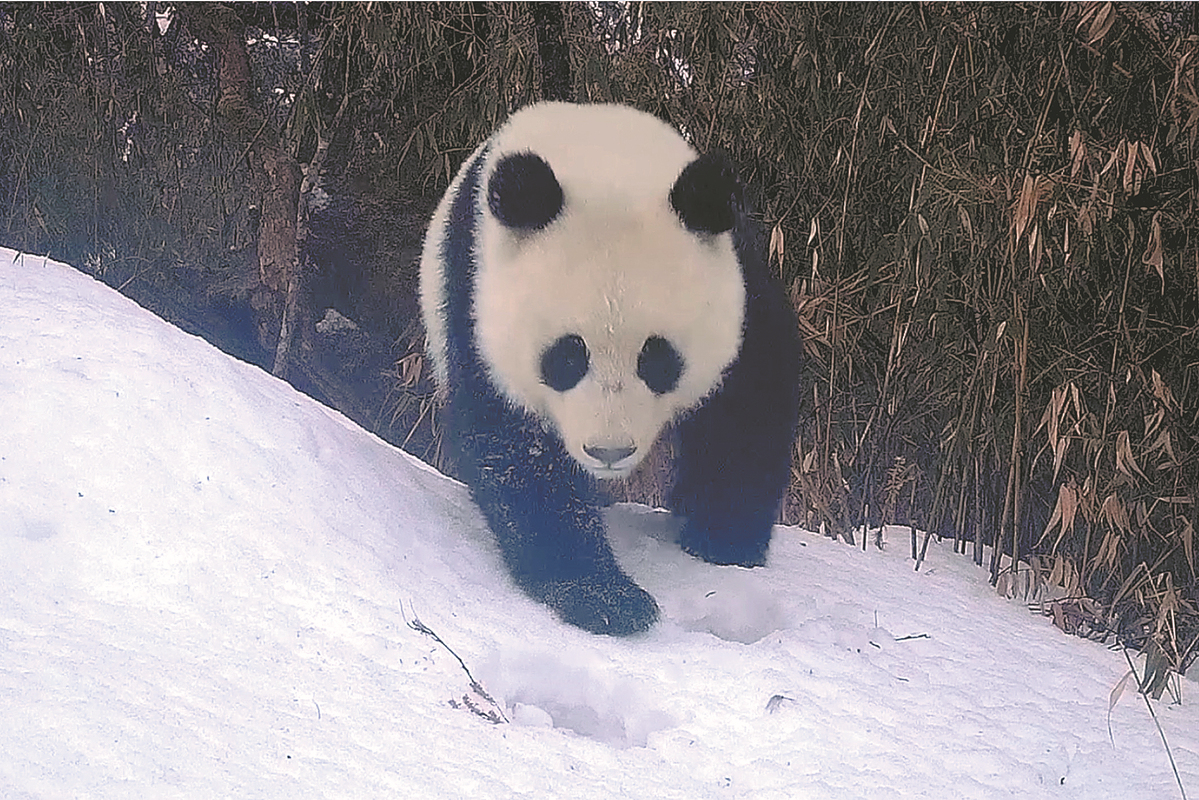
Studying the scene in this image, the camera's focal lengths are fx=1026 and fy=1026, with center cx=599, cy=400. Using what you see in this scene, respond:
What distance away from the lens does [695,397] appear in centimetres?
162

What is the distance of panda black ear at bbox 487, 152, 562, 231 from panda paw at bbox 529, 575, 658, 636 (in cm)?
53

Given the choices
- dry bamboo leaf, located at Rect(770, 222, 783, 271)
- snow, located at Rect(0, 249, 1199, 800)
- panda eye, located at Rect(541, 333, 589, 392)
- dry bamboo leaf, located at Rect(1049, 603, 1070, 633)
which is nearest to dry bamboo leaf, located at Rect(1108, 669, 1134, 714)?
snow, located at Rect(0, 249, 1199, 800)

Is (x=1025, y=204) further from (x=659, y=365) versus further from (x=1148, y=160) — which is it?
(x=659, y=365)

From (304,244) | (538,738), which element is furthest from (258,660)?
(304,244)

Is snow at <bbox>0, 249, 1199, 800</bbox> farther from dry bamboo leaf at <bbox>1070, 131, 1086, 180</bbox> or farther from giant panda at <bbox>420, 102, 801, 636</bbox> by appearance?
dry bamboo leaf at <bbox>1070, 131, 1086, 180</bbox>

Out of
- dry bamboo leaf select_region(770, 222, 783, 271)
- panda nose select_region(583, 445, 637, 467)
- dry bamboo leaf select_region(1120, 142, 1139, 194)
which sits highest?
dry bamboo leaf select_region(1120, 142, 1139, 194)

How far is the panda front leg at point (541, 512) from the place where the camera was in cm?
152

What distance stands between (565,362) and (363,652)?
512 mm

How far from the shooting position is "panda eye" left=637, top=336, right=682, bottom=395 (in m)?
1.46

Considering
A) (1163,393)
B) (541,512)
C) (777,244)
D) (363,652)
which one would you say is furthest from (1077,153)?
(363,652)

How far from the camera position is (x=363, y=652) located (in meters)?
1.13

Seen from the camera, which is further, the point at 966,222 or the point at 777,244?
the point at 777,244

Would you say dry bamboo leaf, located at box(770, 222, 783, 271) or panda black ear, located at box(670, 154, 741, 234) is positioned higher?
panda black ear, located at box(670, 154, 741, 234)

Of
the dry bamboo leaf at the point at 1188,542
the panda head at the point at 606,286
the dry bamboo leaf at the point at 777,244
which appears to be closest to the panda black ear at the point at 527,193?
the panda head at the point at 606,286
